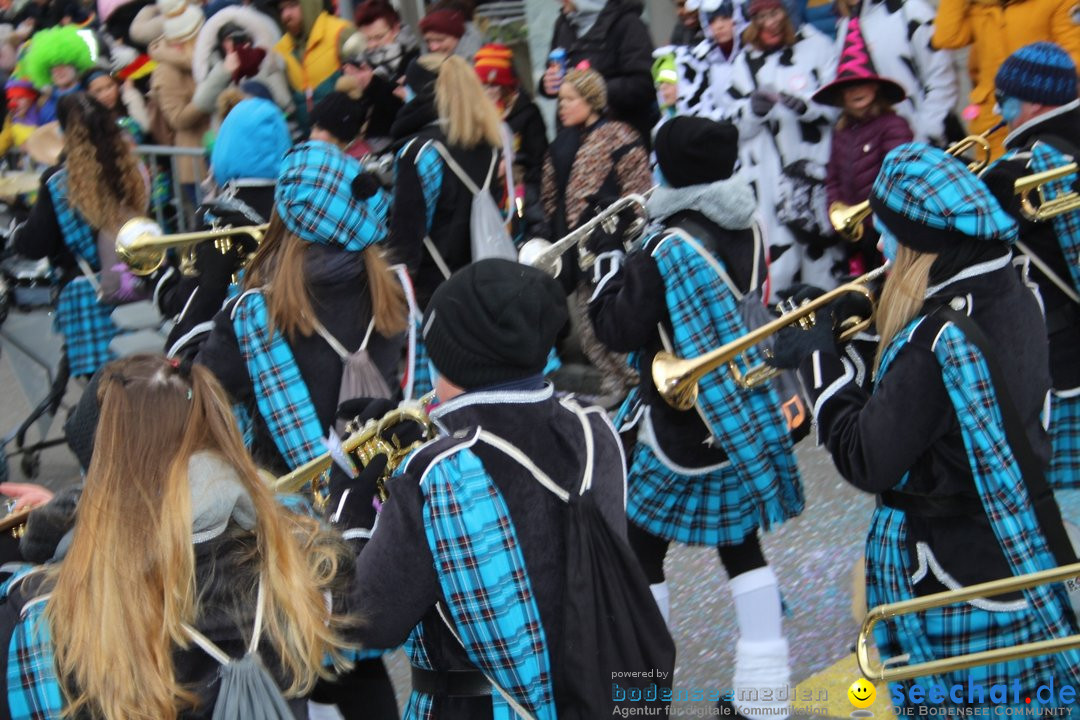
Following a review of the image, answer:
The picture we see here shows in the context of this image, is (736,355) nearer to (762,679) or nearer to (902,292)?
(902,292)

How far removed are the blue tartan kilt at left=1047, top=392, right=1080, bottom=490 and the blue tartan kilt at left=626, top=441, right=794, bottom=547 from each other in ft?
3.24

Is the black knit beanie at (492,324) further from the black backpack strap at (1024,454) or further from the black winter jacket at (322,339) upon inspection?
the black winter jacket at (322,339)

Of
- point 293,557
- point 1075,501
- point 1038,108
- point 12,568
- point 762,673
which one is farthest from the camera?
point 1075,501

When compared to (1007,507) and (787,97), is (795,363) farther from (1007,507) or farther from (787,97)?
(787,97)

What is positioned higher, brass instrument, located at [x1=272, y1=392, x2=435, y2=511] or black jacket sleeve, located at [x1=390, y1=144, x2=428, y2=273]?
black jacket sleeve, located at [x1=390, y1=144, x2=428, y2=273]

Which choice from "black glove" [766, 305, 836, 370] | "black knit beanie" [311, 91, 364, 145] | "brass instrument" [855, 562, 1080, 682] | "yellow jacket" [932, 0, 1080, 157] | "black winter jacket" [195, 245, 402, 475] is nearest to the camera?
"brass instrument" [855, 562, 1080, 682]

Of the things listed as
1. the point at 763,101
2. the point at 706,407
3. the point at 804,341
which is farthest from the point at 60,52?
the point at 804,341

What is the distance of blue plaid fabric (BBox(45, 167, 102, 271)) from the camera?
618 cm

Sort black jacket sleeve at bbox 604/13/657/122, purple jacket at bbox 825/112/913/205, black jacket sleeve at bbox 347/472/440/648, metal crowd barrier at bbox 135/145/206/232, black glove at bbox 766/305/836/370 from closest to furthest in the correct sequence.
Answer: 1. black jacket sleeve at bbox 347/472/440/648
2. black glove at bbox 766/305/836/370
3. purple jacket at bbox 825/112/913/205
4. black jacket sleeve at bbox 604/13/657/122
5. metal crowd barrier at bbox 135/145/206/232

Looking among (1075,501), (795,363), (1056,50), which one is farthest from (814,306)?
(1075,501)

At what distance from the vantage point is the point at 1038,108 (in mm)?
4367

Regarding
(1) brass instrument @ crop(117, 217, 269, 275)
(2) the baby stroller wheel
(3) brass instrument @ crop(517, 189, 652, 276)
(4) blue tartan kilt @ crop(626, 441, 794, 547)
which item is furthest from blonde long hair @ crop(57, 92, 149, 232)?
(4) blue tartan kilt @ crop(626, 441, 794, 547)

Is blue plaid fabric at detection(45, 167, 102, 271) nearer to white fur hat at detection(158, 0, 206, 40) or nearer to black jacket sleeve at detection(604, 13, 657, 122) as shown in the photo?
black jacket sleeve at detection(604, 13, 657, 122)

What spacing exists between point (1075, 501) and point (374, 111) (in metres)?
4.07
